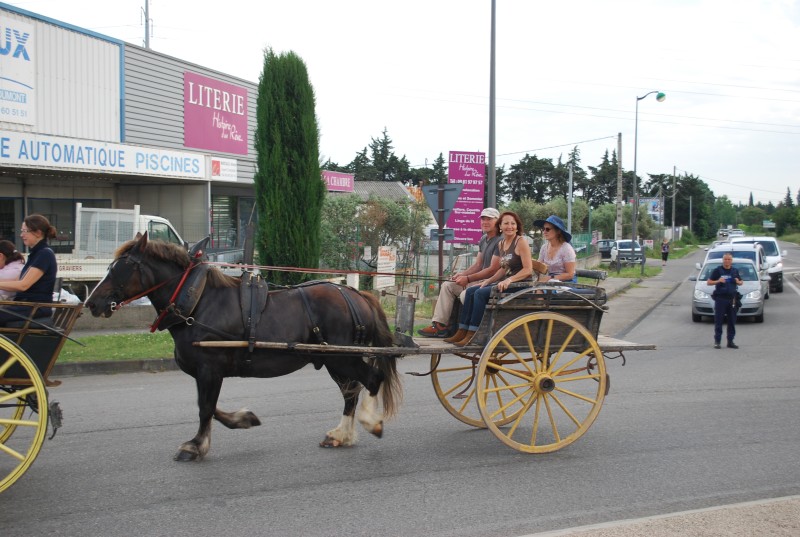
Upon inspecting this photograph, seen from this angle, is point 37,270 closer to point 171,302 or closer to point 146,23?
point 171,302

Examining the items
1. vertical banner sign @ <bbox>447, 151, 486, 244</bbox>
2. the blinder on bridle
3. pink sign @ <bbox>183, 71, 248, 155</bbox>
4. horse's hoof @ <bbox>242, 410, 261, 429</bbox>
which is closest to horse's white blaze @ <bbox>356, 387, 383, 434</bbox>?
horse's hoof @ <bbox>242, 410, 261, 429</bbox>

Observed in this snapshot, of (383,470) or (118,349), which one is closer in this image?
(383,470)

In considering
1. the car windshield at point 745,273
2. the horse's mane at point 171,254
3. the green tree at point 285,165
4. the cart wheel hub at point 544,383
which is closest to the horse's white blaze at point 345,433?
the horse's mane at point 171,254

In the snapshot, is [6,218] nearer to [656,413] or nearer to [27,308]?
[27,308]

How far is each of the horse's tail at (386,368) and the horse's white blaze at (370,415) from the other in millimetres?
93

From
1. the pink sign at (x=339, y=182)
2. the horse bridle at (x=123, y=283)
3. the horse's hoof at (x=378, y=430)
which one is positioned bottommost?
the horse's hoof at (x=378, y=430)

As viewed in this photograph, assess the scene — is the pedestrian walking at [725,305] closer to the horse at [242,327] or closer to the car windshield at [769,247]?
the horse at [242,327]

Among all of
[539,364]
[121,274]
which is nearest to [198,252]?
[121,274]

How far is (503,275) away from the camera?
7164 millimetres

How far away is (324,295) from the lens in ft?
21.8

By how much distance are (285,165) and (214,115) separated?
9563 millimetres

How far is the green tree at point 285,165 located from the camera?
16.3 m

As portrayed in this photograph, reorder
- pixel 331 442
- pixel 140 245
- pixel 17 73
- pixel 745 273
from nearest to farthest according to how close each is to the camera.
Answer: pixel 140 245 < pixel 331 442 < pixel 17 73 < pixel 745 273

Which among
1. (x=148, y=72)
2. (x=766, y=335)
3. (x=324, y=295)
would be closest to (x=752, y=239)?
(x=766, y=335)
